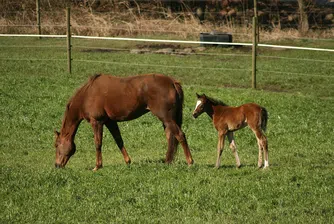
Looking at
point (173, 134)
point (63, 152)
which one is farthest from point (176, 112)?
point (63, 152)

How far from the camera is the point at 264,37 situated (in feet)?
93.8

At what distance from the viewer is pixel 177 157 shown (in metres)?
13.6

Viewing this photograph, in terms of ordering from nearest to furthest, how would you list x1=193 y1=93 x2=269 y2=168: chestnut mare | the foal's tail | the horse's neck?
x1=193 y1=93 x2=269 y2=168: chestnut mare
the foal's tail
the horse's neck

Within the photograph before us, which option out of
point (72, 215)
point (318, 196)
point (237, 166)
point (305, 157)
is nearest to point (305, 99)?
point (305, 157)

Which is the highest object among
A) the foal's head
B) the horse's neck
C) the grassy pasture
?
the foal's head

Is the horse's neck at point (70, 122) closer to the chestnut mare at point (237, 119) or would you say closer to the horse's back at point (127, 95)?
the horse's back at point (127, 95)

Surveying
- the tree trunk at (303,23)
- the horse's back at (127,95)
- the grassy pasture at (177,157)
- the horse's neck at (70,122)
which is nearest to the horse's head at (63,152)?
the horse's neck at (70,122)

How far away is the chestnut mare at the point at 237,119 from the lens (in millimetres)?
11461

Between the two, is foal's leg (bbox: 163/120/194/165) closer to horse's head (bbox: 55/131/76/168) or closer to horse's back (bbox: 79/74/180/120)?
horse's back (bbox: 79/74/180/120)

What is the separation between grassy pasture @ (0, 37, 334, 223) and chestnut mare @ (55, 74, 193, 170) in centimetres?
47

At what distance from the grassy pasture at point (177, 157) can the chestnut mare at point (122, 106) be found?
47 centimetres

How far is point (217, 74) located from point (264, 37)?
6370mm

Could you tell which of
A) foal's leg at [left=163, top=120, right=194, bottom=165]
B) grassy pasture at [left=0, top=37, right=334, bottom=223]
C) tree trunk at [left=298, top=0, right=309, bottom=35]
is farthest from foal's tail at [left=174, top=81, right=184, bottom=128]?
tree trunk at [left=298, top=0, right=309, bottom=35]

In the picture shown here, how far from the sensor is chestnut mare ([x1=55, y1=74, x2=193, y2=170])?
39.5 ft
